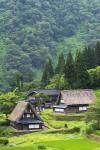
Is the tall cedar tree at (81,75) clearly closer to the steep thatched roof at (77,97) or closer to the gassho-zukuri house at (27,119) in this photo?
the steep thatched roof at (77,97)

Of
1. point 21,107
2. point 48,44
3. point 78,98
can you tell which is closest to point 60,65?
point 78,98

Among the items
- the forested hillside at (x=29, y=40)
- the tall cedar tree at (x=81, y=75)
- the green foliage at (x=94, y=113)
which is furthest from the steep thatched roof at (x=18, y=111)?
the forested hillside at (x=29, y=40)

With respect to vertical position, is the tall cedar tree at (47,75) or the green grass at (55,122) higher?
the tall cedar tree at (47,75)

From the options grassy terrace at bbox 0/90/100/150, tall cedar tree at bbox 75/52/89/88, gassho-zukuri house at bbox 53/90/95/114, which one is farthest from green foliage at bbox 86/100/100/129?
tall cedar tree at bbox 75/52/89/88

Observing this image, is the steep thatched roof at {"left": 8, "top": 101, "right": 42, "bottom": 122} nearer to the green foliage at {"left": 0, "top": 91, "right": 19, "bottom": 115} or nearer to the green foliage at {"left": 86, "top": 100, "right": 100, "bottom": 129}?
the green foliage at {"left": 0, "top": 91, "right": 19, "bottom": 115}

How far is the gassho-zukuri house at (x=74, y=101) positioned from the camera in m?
73.8

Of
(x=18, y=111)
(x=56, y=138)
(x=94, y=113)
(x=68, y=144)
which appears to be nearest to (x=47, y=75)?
(x=18, y=111)

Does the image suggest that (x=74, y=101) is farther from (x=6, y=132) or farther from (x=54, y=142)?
(x=54, y=142)

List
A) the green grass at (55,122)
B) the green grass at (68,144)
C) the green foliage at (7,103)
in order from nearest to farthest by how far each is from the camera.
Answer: the green grass at (68,144) < the green grass at (55,122) < the green foliage at (7,103)

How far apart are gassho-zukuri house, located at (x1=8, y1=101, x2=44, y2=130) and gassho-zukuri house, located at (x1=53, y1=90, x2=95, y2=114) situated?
7736 millimetres

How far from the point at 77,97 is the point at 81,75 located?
10.1 metres

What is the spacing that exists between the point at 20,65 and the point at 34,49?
58.6 ft

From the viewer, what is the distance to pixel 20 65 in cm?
15062

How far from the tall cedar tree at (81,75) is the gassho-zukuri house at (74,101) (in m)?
8.99
